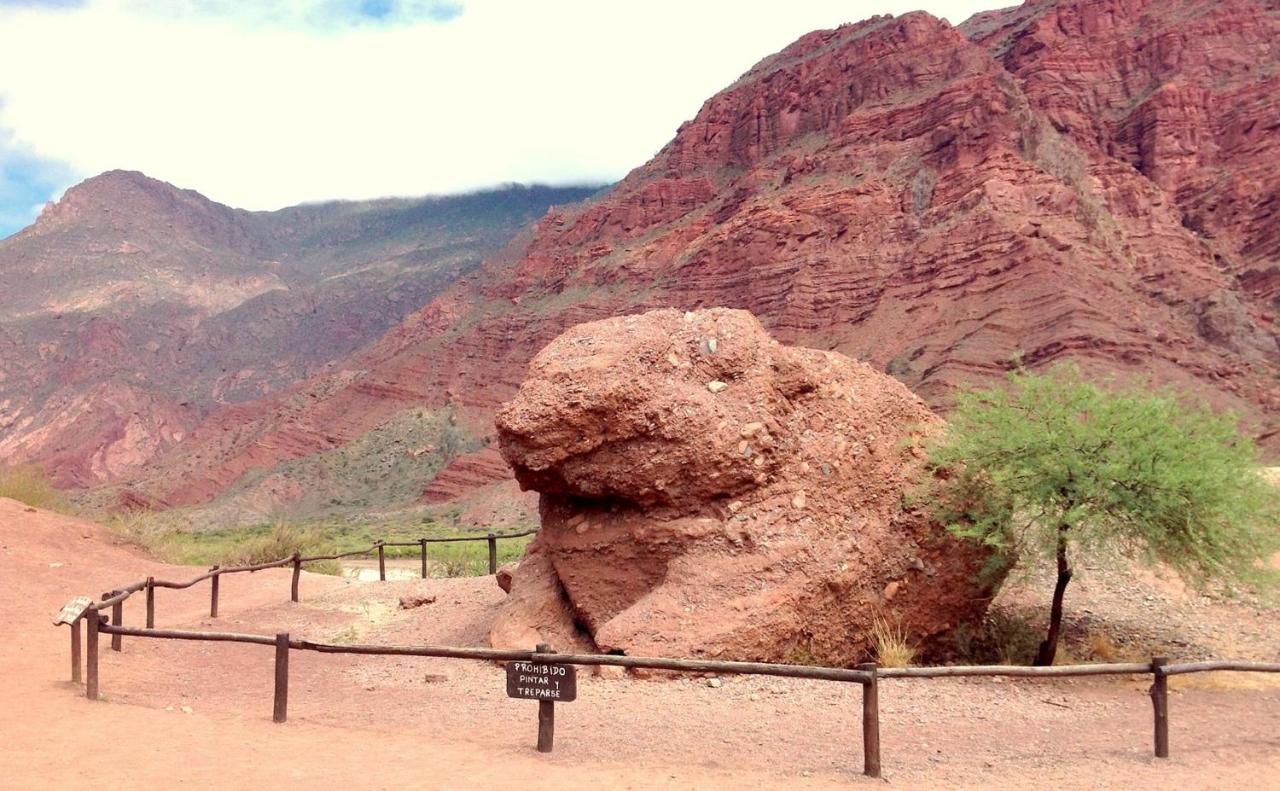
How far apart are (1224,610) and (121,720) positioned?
13367 millimetres

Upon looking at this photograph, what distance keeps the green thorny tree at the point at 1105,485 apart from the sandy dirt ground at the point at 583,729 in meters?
1.49

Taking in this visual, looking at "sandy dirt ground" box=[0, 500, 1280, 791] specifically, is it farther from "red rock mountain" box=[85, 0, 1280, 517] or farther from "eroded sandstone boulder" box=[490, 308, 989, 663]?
"red rock mountain" box=[85, 0, 1280, 517]

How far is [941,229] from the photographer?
Answer: 57.2 meters

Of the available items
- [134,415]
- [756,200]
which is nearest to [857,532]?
[756,200]

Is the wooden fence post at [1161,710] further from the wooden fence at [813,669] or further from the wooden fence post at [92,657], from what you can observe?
the wooden fence post at [92,657]

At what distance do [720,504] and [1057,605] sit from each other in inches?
154

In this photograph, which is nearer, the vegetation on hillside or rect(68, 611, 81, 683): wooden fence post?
rect(68, 611, 81, 683): wooden fence post

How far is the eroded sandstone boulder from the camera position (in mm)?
9727

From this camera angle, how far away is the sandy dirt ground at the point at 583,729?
674cm

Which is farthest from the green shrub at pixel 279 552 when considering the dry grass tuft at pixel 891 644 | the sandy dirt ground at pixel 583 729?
the dry grass tuft at pixel 891 644

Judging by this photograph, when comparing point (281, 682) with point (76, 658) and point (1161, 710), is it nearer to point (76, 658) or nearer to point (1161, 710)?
point (76, 658)

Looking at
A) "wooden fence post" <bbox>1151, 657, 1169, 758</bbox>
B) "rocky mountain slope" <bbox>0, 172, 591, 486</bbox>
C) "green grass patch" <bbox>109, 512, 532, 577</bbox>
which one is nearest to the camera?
"wooden fence post" <bbox>1151, 657, 1169, 758</bbox>

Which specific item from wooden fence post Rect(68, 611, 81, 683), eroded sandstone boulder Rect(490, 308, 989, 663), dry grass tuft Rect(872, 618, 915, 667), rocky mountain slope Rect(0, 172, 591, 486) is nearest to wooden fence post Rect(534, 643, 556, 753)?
eroded sandstone boulder Rect(490, 308, 989, 663)

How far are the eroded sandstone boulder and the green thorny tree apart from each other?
70cm
